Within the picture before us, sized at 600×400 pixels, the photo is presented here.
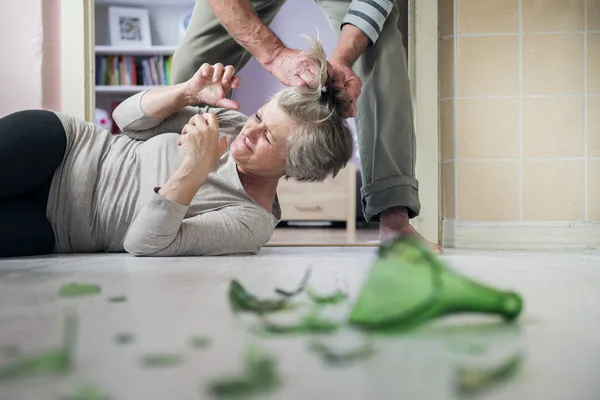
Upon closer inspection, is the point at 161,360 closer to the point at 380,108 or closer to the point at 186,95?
the point at 186,95

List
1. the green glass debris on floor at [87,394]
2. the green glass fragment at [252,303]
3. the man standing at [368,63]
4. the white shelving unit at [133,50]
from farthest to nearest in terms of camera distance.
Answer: the white shelving unit at [133,50]
the man standing at [368,63]
the green glass fragment at [252,303]
the green glass debris on floor at [87,394]

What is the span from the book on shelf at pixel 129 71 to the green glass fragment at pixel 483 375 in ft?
14.1

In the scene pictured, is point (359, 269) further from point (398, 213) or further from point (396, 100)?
point (396, 100)

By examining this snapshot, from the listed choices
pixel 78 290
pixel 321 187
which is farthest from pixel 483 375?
pixel 321 187

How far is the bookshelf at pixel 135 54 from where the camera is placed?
4.54 meters

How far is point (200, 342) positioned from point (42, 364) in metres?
0.14

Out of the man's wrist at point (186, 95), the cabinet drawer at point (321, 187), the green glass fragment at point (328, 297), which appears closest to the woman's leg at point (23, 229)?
the man's wrist at point (186, 95)

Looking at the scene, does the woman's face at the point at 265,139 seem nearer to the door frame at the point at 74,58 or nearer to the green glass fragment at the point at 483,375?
the green glass fragment at the point at 483,375

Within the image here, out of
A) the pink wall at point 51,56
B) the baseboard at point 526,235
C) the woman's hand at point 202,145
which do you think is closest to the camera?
the woman's hand at point 202,145

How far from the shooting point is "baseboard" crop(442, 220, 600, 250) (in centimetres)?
232

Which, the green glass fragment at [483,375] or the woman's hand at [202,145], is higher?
the woman's hand at [202,145]

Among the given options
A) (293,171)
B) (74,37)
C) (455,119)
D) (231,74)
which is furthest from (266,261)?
(74,37)

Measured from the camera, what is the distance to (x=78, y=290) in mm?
923

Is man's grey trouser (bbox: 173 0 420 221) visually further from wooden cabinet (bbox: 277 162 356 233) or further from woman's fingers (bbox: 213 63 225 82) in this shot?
wooden cabinet (bbox: 277 162 356 233)
